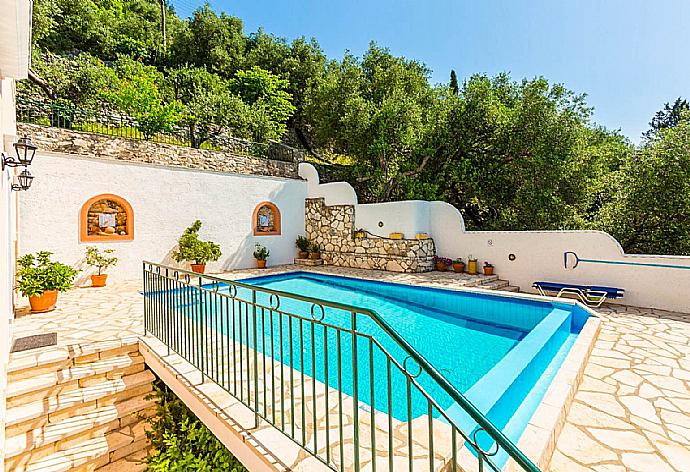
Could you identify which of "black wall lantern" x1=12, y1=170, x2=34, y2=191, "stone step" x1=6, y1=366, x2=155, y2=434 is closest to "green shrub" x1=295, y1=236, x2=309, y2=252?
"black wall lantern" x1=12, y1=170, x2=34, y2=191

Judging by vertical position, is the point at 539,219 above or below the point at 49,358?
above

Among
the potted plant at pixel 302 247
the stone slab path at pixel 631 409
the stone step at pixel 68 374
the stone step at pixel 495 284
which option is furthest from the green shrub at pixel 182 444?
the potted plant at pixel 302 247

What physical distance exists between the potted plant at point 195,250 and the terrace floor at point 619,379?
8.15ft

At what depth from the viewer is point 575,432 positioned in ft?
9.70

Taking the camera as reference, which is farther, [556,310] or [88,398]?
[556,310]

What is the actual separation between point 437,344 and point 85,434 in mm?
4608

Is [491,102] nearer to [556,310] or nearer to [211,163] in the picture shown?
[556,310]

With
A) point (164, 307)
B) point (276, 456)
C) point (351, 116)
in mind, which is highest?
point (351, 116)

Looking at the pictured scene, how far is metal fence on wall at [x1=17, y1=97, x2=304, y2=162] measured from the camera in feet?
31.4

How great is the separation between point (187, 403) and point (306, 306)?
433 centimetres

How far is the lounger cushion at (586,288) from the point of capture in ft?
23.4

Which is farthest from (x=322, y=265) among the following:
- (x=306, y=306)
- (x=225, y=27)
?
(x=225, y=27)

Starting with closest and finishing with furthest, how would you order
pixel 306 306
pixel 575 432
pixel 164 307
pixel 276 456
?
pixel 276 456, pixel 575 432, pixel 164 307, pixel 306 306

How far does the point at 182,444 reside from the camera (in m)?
3.36
